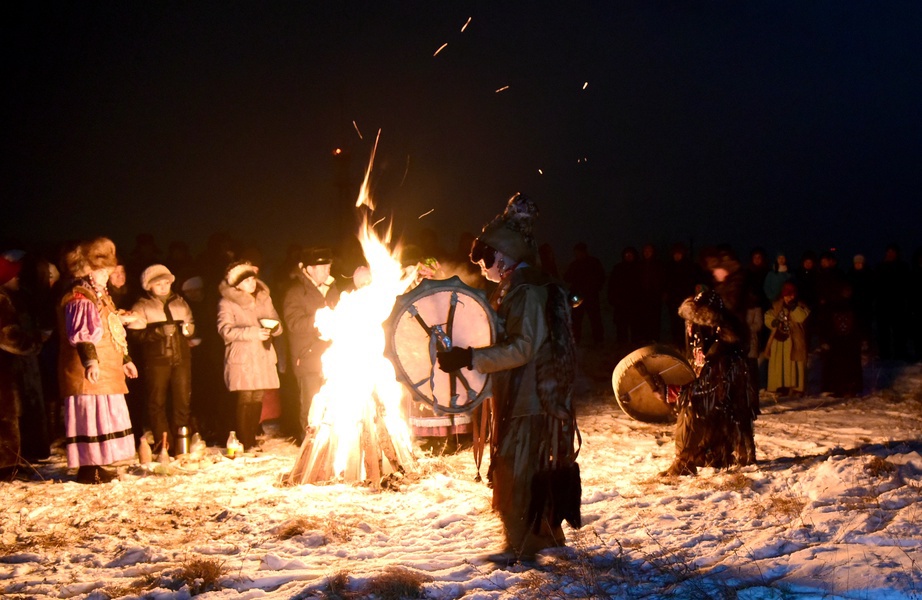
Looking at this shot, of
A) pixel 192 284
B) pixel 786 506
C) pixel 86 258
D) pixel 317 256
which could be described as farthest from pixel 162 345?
pixel 786 506

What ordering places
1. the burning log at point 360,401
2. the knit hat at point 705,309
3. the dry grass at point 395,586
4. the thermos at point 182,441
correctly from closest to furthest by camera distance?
the dry grass at point 395,586 → the knit hat at point 705,309 → the burning log at point 360,401 → the thermos at point 182,441

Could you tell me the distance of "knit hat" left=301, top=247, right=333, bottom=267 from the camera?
354 inches

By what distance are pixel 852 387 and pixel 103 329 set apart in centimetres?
1018

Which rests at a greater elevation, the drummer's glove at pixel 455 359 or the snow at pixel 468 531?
the drummer's glove at pixel 455 359

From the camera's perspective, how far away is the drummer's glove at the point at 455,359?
4.46 meters

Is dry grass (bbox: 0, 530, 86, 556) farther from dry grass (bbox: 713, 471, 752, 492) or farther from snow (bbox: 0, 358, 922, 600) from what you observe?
dry grass (bbox: 713, 471, 752, 492)

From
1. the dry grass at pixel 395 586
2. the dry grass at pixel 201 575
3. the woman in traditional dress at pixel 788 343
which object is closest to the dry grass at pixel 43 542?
the dry grass at pixel 201 575

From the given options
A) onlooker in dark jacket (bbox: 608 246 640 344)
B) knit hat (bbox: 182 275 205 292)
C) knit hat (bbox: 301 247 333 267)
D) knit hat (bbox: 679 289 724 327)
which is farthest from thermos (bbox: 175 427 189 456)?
onlooker in dark jacket (bbox: 608 246 640 344)

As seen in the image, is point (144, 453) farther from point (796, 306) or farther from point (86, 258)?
point (796, 306)

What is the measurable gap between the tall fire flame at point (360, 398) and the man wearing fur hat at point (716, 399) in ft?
8.26

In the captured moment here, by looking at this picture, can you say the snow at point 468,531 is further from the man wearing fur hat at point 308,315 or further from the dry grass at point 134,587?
the man wearing fur hat at point 308,315

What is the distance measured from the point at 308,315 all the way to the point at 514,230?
4590 mm

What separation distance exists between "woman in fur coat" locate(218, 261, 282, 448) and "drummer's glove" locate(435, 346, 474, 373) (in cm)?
476

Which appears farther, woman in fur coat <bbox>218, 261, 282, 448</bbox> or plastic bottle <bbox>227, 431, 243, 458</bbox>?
woman in fur coat <bbox>218, 261, 282, 448</bbox>
